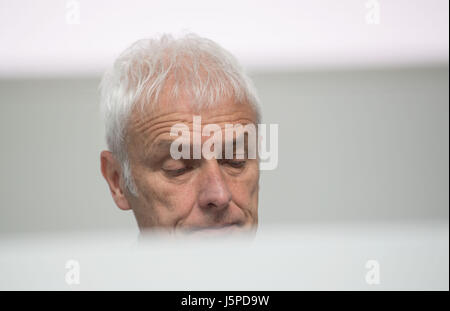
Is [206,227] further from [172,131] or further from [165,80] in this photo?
[165,80]

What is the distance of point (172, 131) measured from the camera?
127 centimetres

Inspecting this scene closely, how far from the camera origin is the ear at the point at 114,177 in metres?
1.40

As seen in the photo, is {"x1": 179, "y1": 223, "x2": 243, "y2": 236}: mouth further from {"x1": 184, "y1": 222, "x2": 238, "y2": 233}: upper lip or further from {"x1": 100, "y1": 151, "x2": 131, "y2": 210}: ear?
{"x1": 100, "y1": 151, "x2": 131, "y2": 210}: ear

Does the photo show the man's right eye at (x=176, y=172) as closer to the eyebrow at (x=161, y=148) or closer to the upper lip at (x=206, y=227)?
the eyebrow at (x=161, y=148)

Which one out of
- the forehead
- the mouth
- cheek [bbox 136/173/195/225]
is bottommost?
the mouth

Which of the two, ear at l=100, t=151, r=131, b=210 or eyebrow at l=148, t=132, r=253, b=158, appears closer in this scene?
eyebrow at l=148, t=132, r=253, b=158

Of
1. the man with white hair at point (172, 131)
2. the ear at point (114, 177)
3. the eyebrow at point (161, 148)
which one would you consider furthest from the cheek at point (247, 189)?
the ear at point (114, 177)

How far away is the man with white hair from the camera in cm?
127

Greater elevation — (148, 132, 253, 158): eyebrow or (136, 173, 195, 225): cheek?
(148, 132, 253, 158): eyebrow

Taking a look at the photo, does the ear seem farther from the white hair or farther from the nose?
the nose

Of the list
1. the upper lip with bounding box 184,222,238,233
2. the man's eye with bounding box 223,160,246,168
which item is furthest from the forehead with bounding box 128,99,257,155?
the upper lip with bounding box 184,222,238,233

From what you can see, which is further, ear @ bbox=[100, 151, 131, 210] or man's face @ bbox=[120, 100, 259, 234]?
ear @ bbox=[100, 151, 131, 210]

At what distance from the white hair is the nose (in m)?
0.17

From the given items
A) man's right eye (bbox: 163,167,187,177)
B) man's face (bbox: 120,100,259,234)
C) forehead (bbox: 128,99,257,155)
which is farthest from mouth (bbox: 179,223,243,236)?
forehead (bbox: 128,99,257,155)
